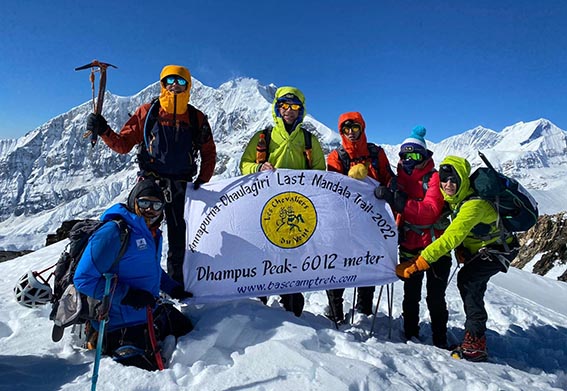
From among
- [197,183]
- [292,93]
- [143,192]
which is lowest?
[143,192]

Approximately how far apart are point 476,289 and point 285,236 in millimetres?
2805

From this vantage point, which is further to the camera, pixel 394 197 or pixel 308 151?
pixel 308 151

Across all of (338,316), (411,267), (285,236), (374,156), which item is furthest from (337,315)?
(374,156)

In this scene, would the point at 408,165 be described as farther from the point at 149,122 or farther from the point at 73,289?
the point at 73,289

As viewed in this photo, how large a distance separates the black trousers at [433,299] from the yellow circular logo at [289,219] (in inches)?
67.9

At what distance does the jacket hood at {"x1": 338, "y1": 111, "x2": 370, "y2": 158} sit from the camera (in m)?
6.06

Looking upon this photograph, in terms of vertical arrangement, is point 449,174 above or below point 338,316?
above

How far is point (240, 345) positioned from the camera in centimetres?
460

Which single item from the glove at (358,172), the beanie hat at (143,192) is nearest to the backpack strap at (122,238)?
the beanie hat at (143,192)

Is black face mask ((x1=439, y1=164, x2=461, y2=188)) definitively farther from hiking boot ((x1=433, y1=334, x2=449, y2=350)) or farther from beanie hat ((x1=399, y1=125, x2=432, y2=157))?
hiking boot ((x1=433, y1=334, x2=449, y2=350))

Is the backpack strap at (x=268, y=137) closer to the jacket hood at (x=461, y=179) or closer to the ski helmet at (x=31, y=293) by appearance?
the jacket hood at (x=461, y=179)

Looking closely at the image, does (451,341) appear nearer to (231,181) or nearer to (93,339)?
(231,181)

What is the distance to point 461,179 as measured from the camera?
5254 mm

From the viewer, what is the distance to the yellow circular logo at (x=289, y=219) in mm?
5531
